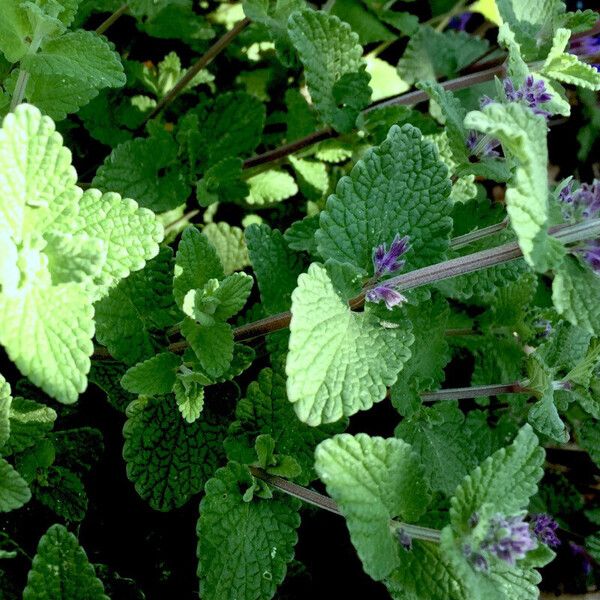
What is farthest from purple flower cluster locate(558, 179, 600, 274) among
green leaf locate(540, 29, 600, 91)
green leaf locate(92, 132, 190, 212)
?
green leaf locate(92, 132, 190, 212)

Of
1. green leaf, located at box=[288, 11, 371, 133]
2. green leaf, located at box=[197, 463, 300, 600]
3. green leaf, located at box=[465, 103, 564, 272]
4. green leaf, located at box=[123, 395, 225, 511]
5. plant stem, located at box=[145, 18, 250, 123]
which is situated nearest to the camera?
green leaf, located at box=[465, 103, 564, 272]

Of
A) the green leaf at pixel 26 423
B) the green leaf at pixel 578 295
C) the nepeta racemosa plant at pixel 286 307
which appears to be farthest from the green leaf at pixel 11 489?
the green leaf at pixel 578 295

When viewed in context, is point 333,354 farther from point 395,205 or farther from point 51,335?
point 51,335

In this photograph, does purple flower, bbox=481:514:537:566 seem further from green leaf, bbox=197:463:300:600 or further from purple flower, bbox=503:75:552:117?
purple flower, bbox=503:75:552:117

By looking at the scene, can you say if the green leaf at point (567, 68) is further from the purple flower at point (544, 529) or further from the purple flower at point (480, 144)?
the purple flower at point (544, 529)

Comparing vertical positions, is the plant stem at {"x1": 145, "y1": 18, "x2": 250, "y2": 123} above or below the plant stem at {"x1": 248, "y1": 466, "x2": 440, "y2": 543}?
above

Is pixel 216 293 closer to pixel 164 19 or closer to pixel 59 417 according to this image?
pixel 59 417
